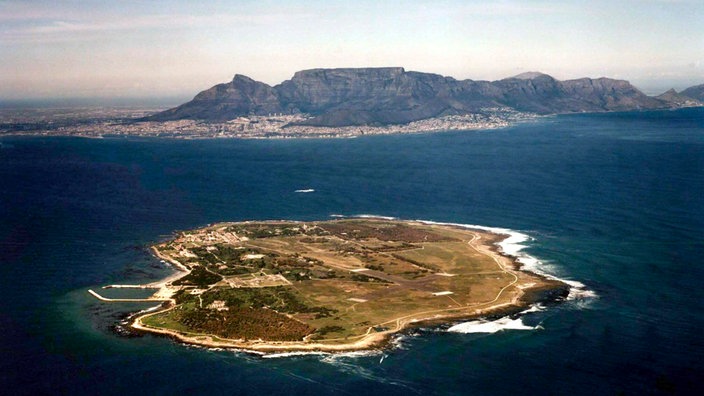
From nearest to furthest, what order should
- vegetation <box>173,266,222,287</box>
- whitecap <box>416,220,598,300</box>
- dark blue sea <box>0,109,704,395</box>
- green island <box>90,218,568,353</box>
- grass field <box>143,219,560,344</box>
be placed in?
dark blue sea <box>0,109,704,395</box> < green island <box>90,218,568,353</box> < grass field <box>143,219,560,344</box> < whitecap <box>416,220,598,300</box> < vegetation <box>173,266,222,287</box>

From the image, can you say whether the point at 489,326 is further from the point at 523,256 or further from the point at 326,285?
the point at 523,256

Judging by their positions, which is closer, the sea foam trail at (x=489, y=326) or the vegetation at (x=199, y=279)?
the sea foam trail at (x=489, y=326)

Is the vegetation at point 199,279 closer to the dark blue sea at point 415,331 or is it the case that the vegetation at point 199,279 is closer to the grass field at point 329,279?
the grass field at point 329,279

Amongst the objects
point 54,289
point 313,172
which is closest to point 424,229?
point 54,289

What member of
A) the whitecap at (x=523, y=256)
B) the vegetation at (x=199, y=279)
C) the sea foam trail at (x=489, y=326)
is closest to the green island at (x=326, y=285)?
the vegetation at (x=199, y=279)

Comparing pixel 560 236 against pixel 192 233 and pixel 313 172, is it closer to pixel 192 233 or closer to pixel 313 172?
pixel 192 233

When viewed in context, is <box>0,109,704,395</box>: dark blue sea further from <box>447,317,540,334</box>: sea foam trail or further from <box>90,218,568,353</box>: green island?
<box>90,218,568,353</box>: green island

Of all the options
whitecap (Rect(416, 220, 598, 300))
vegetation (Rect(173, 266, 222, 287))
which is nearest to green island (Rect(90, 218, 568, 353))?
vegetation (Rect(173, 266, 222, 287))

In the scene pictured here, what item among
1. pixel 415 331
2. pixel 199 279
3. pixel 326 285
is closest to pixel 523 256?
pixel 326 285
